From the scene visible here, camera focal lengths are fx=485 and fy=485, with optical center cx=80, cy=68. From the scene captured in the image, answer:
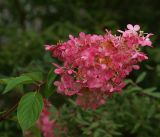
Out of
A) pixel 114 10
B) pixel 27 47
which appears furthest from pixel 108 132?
pixel 114 10

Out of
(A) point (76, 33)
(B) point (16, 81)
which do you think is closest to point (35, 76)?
(B) point (16, 81)

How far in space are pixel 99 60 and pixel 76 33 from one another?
206 centimetres

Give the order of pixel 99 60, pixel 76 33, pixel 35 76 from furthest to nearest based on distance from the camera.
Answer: pixel 76 33 → pixel 35 76 → pixel 99 60

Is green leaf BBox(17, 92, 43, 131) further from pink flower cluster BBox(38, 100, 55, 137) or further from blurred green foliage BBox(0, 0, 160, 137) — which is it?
pink flower cluster BBox(38, 100, 55, 137)

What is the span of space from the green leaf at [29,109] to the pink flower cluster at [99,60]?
0.09 m

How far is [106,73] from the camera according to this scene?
1610 millimetres

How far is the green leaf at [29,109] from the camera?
166 cm

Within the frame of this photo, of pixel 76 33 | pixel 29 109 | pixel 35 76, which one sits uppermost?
pixel 76 33

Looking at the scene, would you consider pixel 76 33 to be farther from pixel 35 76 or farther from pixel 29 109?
pixel 29 109

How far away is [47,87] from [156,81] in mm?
1480

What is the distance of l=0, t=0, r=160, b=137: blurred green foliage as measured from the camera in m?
2.39

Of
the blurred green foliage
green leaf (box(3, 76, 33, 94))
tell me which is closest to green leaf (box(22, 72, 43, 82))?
green leaf (box(3, 76, 33, 94))

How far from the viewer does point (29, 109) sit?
1677 mm

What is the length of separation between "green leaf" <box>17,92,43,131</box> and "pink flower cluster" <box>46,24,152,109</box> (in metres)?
0.09
